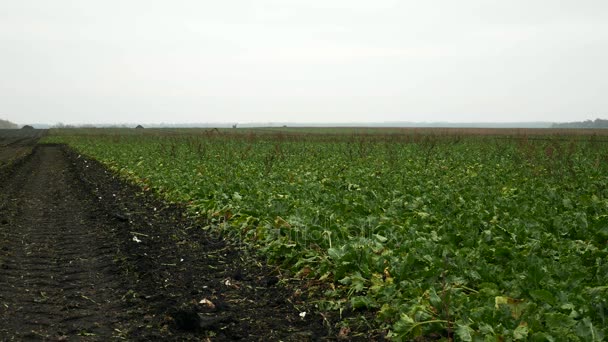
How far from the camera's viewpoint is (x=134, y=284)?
605 cm

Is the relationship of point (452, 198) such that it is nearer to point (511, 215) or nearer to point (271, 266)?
point (511, 215)

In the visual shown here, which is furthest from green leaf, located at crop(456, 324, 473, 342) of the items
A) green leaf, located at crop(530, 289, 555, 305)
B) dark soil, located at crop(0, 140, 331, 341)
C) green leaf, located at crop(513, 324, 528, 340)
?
dark soil, located at crop(0, 140, 331, 341)

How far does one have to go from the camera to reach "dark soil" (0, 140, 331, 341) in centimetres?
472

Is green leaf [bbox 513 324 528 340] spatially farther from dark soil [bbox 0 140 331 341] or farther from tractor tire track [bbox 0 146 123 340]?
tractor tire track [bbox 0 146 123 340]

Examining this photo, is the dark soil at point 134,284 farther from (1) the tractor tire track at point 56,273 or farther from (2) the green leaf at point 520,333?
(2) the green leaf at point 520,333

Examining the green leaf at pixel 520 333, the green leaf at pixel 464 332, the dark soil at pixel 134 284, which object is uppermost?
the green leaf at pixel 520 333

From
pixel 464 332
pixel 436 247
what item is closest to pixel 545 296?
pixel 464 332

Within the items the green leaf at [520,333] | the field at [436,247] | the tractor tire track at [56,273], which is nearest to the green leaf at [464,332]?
the field at [436,247]

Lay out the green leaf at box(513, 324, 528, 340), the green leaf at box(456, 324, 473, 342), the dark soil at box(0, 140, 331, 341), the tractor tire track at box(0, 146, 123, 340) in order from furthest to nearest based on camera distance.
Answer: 1. the tractor tire track at box(0, 146, 123, 340)
2. the dark soil at box(0, 140, 331, 341)
3. the green leaf at box(456, 324, 473, 342)
4. the green leaf at box(513, 324, 528, 340)

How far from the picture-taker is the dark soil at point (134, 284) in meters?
4.72

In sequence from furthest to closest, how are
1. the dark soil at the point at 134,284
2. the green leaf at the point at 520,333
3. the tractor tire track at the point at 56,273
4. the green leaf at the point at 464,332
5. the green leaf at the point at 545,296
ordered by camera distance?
1. the tractor tire track at the point at 56,273
2. the dark soil at the point at 134,284
3. the green leaf at the point at 545,296
4. the green leaf at the point at 464,332
5. the green leaf at the point at 520,333

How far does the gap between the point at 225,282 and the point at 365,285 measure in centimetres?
184

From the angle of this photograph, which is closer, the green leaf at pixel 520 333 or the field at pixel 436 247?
the green leaf at pixel 520 333

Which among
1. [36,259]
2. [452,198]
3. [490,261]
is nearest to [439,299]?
[490,261]
